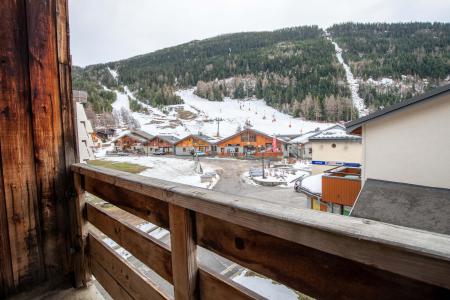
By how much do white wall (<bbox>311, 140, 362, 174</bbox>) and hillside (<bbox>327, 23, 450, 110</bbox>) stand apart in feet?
219

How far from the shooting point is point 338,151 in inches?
536

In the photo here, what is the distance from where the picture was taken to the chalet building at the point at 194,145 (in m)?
36.3

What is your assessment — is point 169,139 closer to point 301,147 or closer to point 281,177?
point 301,147

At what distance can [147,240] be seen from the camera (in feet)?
3.62

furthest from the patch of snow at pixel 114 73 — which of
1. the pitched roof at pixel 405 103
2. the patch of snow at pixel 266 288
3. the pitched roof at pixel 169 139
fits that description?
the patch of snow at pixel 266 288

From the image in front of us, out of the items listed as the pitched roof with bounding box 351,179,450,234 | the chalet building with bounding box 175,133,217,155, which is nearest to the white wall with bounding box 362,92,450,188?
the pitched roof with bounding box 351,179,450,234

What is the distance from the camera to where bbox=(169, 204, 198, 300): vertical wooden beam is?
870 mm

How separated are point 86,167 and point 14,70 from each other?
70cm

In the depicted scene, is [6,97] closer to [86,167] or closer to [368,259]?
[86,167]

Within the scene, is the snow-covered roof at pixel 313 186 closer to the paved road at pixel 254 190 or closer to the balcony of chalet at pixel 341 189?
the balcony of chalet at pixel 341 189

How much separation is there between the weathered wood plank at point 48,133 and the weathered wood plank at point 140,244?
35 centimetres

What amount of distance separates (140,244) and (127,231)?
0.50 feet

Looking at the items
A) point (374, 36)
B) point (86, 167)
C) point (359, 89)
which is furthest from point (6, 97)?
point (374, 36)

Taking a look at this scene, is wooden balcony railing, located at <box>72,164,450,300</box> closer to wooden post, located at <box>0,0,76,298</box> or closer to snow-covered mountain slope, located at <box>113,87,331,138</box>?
wooden post, located at <box>0,0,76,298</box>
